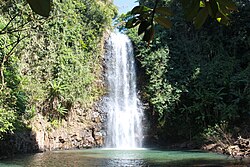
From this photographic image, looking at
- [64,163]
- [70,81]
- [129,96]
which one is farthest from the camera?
[129,96]

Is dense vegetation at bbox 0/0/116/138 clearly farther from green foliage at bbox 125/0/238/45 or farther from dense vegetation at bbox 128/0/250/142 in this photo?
green foliage at bbox 125/0/238/45

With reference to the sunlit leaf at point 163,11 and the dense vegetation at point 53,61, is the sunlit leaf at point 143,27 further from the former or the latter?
the dense vegetation at point 53,61

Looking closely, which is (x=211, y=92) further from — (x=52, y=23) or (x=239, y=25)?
(x=52, y=23)

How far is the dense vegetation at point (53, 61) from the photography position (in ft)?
37.2

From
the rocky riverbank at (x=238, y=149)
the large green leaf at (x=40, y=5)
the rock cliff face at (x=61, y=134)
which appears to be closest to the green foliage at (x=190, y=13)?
the large green leaf at (x=40, y=5)

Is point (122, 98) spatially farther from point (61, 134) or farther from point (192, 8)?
point (192, 8)

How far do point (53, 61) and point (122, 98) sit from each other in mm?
4471

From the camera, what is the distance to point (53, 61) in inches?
569

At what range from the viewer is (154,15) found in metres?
0.98

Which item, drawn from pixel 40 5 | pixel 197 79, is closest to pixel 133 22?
pixel 40 5

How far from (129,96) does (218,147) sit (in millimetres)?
6106

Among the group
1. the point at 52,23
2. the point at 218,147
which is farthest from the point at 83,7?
the point at 218,147

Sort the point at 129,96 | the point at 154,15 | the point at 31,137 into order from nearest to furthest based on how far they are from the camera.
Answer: the point at 154,15, the point at 31,137, the point at 129,96

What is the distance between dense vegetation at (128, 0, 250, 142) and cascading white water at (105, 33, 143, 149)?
63 cm
